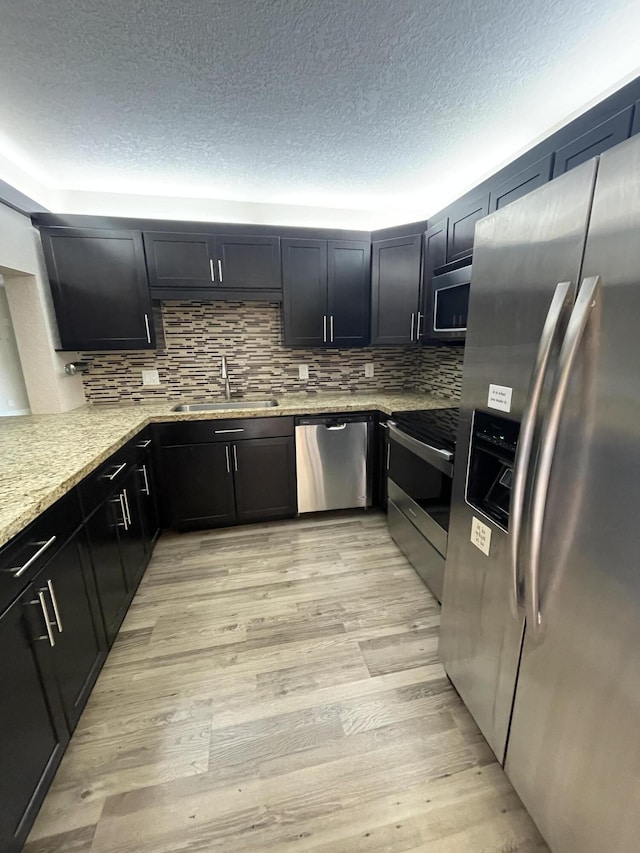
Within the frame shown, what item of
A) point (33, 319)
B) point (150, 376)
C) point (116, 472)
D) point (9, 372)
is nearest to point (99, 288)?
point (33, 319)

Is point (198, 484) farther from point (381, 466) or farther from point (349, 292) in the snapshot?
point (349, 292)

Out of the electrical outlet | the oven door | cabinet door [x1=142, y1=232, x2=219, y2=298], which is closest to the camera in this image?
the oven door

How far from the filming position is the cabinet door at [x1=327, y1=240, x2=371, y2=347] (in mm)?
2738

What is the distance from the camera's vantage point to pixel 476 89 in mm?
1508

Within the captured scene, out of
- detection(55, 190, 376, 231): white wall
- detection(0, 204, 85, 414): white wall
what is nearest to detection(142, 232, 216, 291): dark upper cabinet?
A: detection(55, 190, 376, 231): white wall

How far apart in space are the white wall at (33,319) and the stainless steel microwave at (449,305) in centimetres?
261

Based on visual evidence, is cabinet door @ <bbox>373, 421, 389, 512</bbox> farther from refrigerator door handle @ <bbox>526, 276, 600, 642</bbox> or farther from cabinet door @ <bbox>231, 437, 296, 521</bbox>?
refrigerator door handle @ <bbox>526, 276, 600, 642</bbox>

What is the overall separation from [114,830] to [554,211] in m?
2.13

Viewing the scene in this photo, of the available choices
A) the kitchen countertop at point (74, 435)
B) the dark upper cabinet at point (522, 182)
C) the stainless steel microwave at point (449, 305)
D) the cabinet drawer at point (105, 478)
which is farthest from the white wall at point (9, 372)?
the dark upper cabinet at point (522, 182)

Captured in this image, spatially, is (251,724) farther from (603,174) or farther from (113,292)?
(113,292)

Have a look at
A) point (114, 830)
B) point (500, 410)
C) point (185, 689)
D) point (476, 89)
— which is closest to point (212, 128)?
point (476, 89)

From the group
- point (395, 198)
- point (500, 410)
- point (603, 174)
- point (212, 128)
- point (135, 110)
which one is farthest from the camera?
point (395, 198)

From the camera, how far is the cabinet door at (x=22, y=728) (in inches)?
35.9

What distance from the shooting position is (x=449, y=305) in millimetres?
2268
